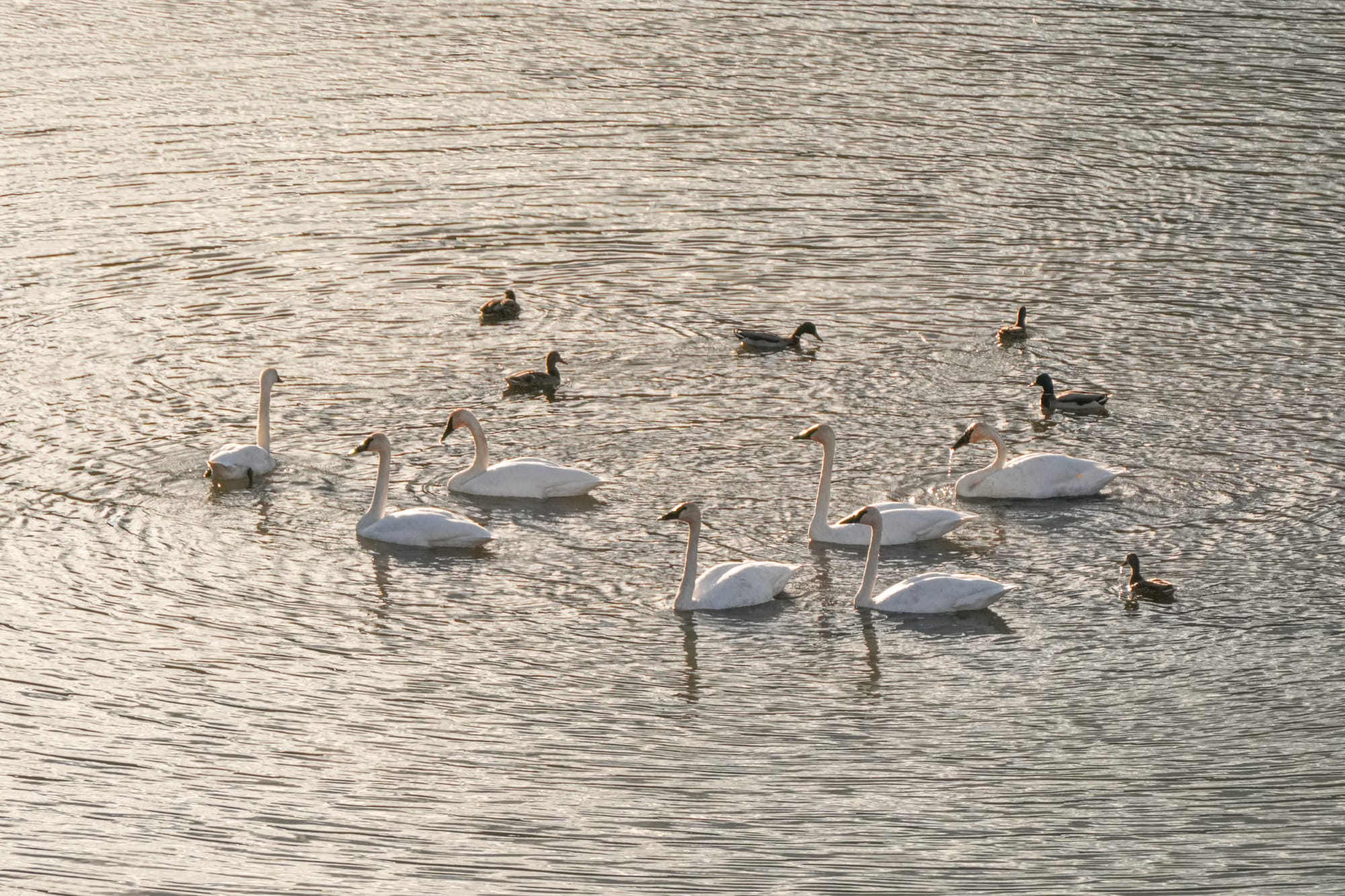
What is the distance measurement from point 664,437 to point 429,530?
3384 millimetres

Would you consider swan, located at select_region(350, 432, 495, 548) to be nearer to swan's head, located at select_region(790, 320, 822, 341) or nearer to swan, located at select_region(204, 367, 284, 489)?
swan, located at select_region(204, 367, 284, 489)

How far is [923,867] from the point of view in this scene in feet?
39.0

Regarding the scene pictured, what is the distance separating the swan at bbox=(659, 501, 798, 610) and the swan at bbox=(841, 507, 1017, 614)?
2.43 ft

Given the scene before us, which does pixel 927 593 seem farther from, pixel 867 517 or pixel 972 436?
pixel 972 436

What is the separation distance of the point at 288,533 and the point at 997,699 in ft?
23.4

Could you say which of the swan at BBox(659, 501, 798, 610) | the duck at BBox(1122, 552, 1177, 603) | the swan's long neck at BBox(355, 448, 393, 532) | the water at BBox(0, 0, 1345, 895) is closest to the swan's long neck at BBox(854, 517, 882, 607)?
the water at BBox(0, 0, 1345, 895)

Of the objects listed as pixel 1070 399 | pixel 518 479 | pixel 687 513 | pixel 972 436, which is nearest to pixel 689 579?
pixel 687 513

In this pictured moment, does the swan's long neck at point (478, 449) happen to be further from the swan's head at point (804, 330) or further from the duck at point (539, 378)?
the swan's head at point (804, 330)

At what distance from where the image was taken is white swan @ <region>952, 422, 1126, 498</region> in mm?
18422

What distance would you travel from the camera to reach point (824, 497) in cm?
1780

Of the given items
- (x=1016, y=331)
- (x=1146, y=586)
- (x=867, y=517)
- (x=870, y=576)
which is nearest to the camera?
(x=1146, y=586)

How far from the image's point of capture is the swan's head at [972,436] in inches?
750

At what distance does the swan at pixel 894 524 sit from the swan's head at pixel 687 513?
1549 mm

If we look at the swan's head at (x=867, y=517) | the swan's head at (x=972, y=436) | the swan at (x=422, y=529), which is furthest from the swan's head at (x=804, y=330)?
the swan at (x=422, y=529)
